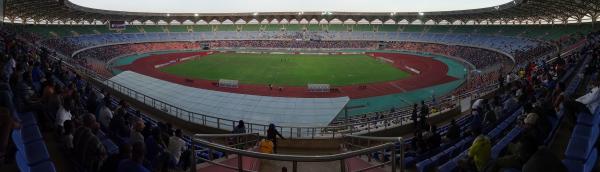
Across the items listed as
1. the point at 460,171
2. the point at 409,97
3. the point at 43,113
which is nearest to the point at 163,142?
the point at 43,113

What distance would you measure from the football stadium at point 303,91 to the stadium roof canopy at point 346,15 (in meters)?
0.39

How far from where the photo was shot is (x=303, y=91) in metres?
34.2

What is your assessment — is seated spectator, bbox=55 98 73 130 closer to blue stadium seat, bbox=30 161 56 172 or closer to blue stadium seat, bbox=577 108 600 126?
blue stadium seat, bbox=30 161 56 172

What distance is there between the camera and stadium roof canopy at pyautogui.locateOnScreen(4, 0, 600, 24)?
1715 inches

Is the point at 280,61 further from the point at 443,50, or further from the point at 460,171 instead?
the point at 460,171

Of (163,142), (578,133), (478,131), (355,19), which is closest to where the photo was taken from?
(578,133)

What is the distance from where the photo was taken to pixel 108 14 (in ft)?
215

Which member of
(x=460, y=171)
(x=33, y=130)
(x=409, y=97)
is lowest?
(x=409, y=97)

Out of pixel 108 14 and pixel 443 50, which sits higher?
pixel 108 14

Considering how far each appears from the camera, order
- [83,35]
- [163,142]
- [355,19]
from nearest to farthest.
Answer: [163,142] < [83,35] < [355,19]

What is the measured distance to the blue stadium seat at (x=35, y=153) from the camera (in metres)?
4.79

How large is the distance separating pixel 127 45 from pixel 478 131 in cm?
7116

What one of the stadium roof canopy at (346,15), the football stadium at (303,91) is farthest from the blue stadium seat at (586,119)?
the stadium roof canopy at (346,15)

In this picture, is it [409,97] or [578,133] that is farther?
[409,97]
